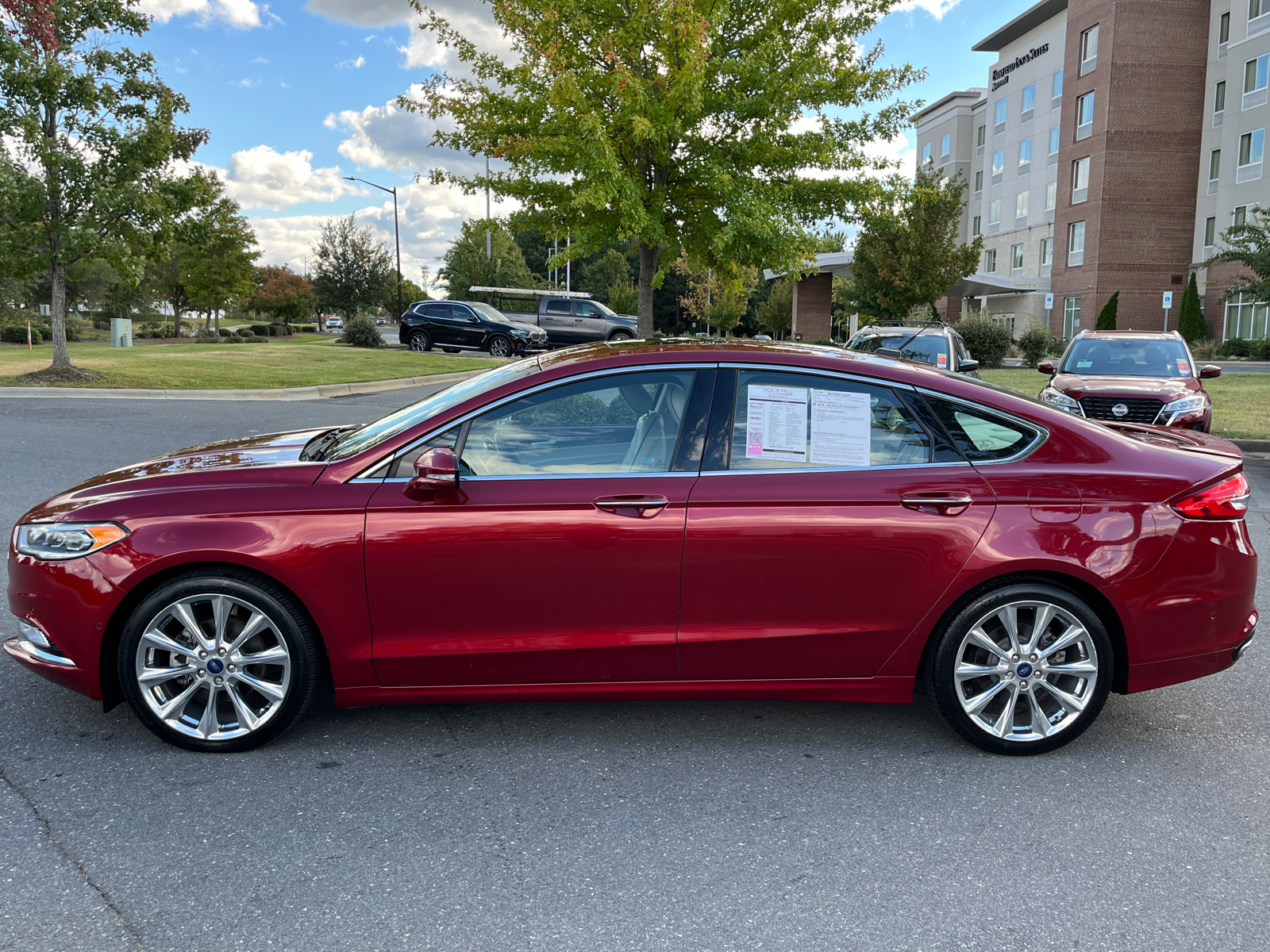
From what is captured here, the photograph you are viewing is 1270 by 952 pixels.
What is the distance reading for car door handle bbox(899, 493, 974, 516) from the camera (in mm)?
3719

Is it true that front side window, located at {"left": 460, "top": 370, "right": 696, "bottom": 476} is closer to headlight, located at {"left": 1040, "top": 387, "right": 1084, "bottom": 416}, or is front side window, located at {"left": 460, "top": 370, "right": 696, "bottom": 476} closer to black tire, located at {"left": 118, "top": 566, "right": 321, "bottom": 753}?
A: black tire, located at {"left": 118, "top": 566, "right": 321, "bottom": 753}

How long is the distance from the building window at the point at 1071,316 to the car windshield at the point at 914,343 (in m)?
40.5

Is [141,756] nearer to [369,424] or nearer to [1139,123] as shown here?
[369,424]

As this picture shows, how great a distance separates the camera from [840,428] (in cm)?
385

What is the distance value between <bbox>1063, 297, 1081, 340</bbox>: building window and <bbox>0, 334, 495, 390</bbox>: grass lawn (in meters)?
34.5

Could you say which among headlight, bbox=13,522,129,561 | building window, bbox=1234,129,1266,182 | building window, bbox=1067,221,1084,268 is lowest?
headlight, bbox=13,522,129,561

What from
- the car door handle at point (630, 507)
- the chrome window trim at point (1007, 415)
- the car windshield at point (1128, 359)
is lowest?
the car door handle at point (630, 507)

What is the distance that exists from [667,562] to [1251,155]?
48885mm

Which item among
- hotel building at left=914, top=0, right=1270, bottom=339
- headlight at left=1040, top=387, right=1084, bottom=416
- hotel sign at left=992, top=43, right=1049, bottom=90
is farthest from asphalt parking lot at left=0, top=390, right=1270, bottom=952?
hotel sign at left=992, top=43, right=1049, bottom=90

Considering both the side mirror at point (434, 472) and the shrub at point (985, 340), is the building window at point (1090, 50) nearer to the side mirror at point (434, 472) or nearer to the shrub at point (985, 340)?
the shrub at point (985, 340)

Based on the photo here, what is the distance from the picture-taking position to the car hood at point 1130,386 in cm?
1097

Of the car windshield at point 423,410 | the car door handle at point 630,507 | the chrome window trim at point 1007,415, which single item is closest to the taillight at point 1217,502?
the chrome window trim at point 1007,415

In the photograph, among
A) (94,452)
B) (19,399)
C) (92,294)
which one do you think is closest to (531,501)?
(94,452)

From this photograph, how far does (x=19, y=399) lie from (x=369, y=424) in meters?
14.2
